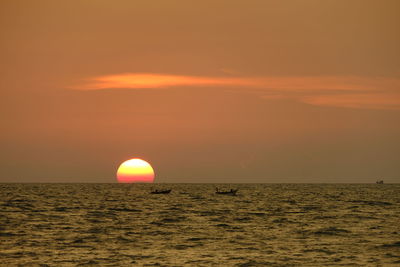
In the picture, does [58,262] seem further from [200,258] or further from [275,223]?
[275,223]

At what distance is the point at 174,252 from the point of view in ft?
160

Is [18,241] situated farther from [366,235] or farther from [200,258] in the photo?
[366,235]

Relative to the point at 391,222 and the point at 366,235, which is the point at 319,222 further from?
the point at 366,235

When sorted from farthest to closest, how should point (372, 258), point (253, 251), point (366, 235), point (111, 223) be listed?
point (111, 223) < point (366, 235) < point (253, 251) < point (372, 258)

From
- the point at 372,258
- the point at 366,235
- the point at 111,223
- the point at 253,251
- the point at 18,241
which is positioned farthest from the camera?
the point at 111,223

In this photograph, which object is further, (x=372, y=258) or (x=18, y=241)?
(x=18, y=241)

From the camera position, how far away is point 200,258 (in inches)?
1805


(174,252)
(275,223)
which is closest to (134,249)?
(174,252)

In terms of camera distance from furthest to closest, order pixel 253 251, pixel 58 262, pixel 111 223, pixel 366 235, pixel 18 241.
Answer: pixel 111 223 → pixel 366 235 → pixel 18 241 → pixel 253 251 → pixel 58 262

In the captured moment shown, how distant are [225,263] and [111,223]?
108 ft

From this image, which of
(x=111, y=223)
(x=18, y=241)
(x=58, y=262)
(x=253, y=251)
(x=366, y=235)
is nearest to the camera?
(x=58, y=262)

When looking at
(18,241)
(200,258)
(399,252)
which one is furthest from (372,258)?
(18,241)

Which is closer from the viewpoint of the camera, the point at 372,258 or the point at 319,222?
the point at 372,258

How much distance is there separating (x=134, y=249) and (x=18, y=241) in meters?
10.3
